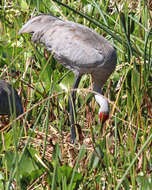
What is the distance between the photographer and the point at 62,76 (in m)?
4.66

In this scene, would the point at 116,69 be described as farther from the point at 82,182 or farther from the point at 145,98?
the point at 82,182

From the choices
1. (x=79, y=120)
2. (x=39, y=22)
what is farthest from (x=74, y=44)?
(x=79, y=120)

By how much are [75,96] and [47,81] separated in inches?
11.2

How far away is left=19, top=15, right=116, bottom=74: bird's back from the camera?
174 inches

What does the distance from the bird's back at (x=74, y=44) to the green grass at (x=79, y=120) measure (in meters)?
0.13

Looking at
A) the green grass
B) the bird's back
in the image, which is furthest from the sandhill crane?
the green grass

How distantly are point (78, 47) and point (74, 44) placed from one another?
4 centimetres

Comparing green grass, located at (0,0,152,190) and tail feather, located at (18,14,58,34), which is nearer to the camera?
green grass, located at (0,0,152,190)

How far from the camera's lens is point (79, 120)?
4.40m

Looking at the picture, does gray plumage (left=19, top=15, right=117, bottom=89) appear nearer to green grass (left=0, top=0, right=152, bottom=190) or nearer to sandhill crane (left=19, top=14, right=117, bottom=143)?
sandhill crane (left=19, top=14, right=117, bottom=143)

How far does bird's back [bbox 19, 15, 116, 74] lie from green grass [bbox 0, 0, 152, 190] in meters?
0.13

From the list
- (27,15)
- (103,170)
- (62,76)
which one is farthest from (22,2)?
(103,170)

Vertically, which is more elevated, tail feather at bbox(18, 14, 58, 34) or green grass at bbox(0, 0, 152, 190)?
tail feather at bbox(18, 14, 58, 34)

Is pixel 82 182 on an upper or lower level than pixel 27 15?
lower
